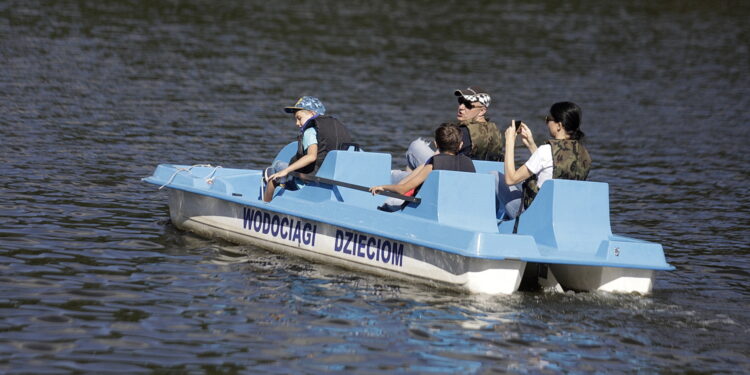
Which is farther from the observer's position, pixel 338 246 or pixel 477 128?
pixel 477 128

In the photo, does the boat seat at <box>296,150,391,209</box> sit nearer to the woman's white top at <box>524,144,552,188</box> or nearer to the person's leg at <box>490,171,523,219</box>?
the person's leg at <box>490,171,523,219</box>

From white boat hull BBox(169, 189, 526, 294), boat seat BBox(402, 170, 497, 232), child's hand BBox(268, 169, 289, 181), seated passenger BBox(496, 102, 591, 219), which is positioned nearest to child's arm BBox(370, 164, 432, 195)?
boat seat BBox(402, 170, 497, 232)

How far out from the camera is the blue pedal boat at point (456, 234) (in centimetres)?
973

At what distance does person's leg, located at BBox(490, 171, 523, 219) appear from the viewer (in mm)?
11203

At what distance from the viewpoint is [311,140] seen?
11672 millimetres

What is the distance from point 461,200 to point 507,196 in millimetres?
1248

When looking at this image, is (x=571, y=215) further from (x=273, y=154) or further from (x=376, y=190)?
(x=273, y=154)

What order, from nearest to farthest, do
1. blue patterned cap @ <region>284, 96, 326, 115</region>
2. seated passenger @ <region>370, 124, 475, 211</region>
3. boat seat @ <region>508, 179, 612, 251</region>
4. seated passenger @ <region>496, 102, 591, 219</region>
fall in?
boat seat @ <region>508, 179, 612, 251</region> < seated passenger @ <region>496, 102, 591, 219</region> < seated passenger @ <region>370, 124, 475, 211</region> < blue patterned cap @ <region>284, 96, 326, 115</region>

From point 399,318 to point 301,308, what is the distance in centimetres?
84

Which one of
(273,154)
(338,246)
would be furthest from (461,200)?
(273,154)

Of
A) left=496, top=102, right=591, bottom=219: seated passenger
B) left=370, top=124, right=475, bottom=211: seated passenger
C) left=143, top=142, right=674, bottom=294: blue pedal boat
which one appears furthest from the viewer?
left=370, top=124, right=475, bottom=211: seated passenger

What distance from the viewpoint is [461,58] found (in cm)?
3338

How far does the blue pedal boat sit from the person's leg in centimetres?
28

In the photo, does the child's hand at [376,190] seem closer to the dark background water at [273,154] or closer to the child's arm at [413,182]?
the child's arm at [413,182]
